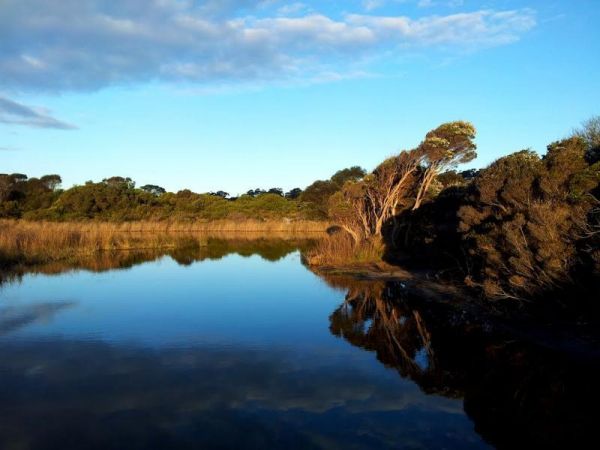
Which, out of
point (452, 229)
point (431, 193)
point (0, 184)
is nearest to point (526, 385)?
point (452, 229)

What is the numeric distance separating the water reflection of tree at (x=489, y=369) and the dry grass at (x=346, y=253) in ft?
25.6

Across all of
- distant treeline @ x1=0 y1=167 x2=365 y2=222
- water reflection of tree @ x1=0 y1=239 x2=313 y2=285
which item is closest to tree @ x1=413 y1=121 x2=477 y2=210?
water reflection of tree @ x1=0 y1=239 x2=313 y2=285

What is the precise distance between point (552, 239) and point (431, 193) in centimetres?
1151

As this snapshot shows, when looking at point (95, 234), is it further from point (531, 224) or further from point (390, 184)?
point (531, 224)

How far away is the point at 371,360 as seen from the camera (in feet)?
25.2

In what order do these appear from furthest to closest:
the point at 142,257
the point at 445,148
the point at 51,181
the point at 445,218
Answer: the point at 51,181, the point at 142,257, the point at 445,148, the point at 445,218

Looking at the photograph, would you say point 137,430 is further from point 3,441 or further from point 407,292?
point 407,292

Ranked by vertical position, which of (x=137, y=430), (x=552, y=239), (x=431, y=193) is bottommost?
(x=137, y=430)

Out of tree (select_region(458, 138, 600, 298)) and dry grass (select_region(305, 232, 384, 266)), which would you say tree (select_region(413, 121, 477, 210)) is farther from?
tree (select_region(458, 138, 600, 298))

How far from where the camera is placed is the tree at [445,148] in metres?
18.6

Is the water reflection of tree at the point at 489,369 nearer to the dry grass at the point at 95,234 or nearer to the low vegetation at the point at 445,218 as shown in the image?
the low vegetation at the point at 445,218

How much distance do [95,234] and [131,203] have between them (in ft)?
68.1

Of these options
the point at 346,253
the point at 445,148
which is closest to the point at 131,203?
the point at 346,253

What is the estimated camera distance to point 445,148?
61.4 ft
